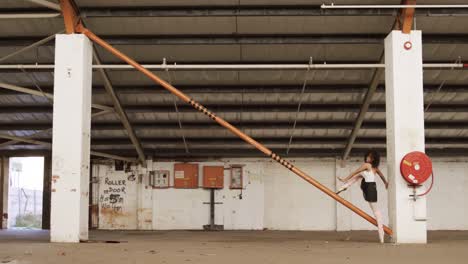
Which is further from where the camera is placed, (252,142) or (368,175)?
(252,142)

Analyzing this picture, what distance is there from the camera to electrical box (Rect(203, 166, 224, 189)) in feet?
59.1

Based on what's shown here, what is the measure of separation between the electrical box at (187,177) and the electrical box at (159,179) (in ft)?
0.93

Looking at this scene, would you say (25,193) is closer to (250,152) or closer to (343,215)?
(250,152)

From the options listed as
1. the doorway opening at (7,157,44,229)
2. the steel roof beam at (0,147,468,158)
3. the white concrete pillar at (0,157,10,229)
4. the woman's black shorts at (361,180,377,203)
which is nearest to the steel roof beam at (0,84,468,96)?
the steel roof beam at (0,147,468,158)

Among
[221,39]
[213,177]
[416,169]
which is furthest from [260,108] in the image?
[416,169]

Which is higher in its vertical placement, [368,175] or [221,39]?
[221,39]

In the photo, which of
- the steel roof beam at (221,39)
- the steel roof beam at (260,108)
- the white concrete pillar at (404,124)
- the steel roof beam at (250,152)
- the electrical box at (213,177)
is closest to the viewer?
the white concrete pillar at (404,124)

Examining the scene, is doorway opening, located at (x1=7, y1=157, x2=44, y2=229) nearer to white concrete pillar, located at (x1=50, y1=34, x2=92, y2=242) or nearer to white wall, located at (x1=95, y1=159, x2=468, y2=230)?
white wall, located at (x1=95, y1=159, x2=468, y2=230)

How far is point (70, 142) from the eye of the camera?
1077 cm

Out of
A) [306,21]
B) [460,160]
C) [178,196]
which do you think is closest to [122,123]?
[178,196]

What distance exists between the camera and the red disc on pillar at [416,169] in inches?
407

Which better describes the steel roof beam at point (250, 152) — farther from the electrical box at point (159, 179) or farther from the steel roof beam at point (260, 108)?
the steel roof beam at point (260, 108)

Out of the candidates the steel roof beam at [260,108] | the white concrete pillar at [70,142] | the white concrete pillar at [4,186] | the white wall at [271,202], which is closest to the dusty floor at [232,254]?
the white concrete pillar at [70,142]

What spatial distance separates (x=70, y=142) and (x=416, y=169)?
20.5 ft
